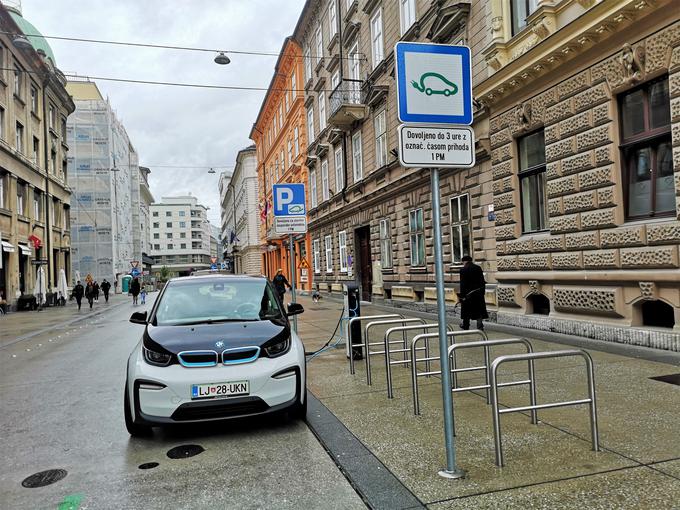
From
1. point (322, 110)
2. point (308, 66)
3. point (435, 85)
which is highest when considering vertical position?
point (308, 66)

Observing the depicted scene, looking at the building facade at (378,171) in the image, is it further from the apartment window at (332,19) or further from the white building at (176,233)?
the white building at (176,233)

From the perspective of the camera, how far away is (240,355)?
16.7 feet

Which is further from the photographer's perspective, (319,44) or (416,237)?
(319,44)

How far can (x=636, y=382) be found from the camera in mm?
→ 6160

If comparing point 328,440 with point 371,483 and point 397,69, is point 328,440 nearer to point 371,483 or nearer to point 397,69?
point 371,483

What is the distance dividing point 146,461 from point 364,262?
62.8ft

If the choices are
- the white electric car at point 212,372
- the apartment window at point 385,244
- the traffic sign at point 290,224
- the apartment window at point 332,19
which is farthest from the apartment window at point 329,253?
the white electric car at point 212,372

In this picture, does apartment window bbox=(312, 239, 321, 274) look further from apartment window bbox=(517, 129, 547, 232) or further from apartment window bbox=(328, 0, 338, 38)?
apartment window bbox=(517, 129, 547, 232)

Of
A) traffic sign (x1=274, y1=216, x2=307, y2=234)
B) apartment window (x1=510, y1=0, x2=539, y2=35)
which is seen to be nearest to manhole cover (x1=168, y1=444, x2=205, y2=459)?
traffic sign (x1=274, y1=216, x2=307, y2=234)

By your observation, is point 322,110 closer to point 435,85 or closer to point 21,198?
point 21,198

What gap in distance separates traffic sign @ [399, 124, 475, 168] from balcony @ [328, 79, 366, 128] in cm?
1821

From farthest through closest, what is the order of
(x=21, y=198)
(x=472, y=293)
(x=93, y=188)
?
(x=93, y=188)
(x=21, y=198)
(x=472, y=293)

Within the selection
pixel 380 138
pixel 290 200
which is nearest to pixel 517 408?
pixel 290 200

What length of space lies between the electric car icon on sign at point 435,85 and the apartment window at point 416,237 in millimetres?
13192
